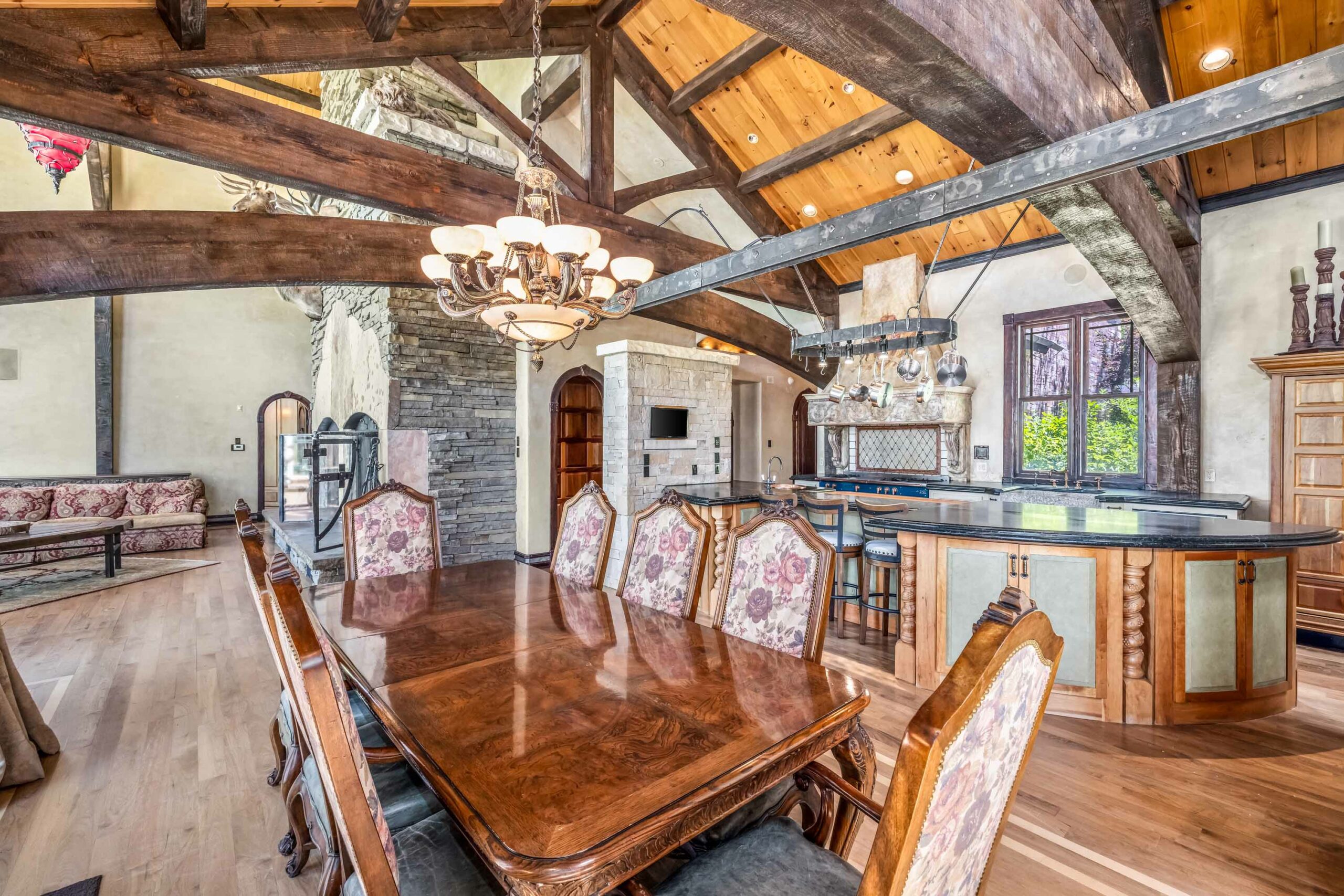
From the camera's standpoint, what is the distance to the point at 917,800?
583mm

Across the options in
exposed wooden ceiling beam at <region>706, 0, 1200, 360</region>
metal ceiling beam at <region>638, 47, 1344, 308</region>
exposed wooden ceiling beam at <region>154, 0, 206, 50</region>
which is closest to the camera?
exposed wooden ceiling beam at <region>706, 0, 1200, 360</region>

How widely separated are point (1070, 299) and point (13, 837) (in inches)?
280

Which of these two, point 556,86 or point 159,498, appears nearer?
point 556,86

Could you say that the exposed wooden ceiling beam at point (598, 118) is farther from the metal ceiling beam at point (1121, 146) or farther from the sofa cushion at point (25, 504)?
the sofa cushion at point (25, 504)

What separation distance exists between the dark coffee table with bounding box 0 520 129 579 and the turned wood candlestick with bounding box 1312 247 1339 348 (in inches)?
372

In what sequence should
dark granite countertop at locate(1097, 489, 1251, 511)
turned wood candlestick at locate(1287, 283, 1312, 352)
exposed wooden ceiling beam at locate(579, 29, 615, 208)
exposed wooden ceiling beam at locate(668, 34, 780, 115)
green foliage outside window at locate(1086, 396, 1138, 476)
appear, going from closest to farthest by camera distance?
turned wood candlestick at locate(1287, 283, 1312, 352)
dark granite countertop at locate(1097, 489, 1251, 511)
exposed wooden ceiling beam at locate(579, 29, 615, 208)
exposed wooden ceiling beam at locate(668, 34, 780, 115)
green foliage outside window at locate(1086, 396, 1138, 476)

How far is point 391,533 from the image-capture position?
Result: 2.86m

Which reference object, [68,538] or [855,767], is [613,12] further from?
[68,538]

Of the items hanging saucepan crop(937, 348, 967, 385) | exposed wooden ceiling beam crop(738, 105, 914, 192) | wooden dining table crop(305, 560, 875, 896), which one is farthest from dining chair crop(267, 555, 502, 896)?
exposed wooden ceiling beam crop(738, 105, 914, 192)

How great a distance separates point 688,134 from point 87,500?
7.94 meters

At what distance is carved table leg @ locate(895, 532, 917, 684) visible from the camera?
9.89 ft

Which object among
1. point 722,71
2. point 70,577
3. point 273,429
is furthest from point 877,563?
point 273,429

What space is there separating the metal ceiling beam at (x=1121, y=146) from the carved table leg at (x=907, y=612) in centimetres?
162

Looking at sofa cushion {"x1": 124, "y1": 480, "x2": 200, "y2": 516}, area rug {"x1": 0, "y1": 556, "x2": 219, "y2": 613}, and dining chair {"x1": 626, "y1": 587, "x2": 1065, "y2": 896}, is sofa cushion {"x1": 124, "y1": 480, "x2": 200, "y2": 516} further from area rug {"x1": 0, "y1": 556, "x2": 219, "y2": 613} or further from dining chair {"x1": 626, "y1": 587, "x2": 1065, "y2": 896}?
dining chair {"x1": 626, "y1": 587, "x2": 1065, "y2": 896}
